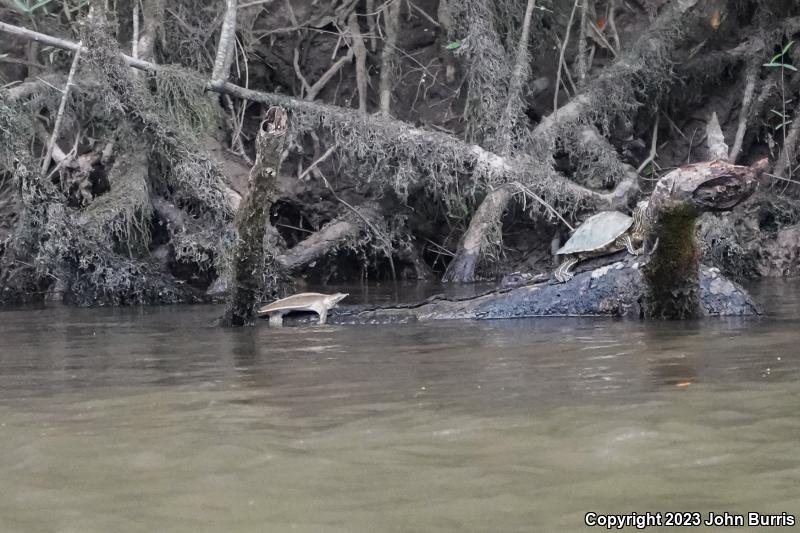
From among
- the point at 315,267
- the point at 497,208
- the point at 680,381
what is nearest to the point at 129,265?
the point at 315,267

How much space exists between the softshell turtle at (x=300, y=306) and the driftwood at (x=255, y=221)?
0.17 m

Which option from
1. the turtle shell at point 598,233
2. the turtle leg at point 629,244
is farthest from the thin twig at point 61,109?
the turtle leg at point 629,244

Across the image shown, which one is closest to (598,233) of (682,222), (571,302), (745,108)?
(571,302)

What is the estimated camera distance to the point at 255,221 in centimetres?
581

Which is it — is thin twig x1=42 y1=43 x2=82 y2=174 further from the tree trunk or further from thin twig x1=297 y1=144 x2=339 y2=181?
the tree trunk

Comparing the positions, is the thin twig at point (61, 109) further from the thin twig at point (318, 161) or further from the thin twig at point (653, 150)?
the thin twig at point (653, 150)

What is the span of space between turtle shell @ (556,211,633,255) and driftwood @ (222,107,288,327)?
2195 millimetres

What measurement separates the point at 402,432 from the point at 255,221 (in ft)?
9.38

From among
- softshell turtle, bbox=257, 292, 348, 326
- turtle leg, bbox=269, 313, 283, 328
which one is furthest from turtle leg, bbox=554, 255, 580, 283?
turtle leg, bbox=269, 313, 283, 328

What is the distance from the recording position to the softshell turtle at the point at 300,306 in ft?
21.7

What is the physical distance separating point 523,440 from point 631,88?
805 cm

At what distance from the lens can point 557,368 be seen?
4.38 meters

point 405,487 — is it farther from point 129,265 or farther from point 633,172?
point 633,172

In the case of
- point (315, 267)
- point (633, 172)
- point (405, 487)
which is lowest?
point (405, 487)
